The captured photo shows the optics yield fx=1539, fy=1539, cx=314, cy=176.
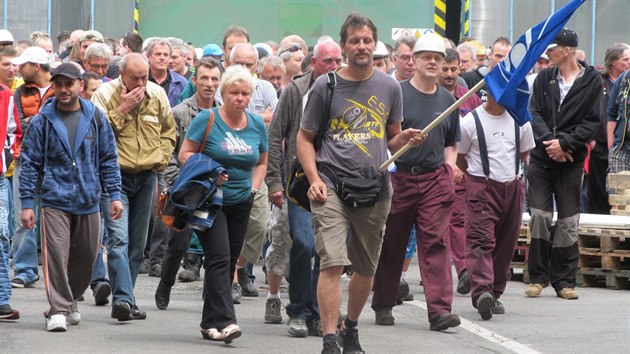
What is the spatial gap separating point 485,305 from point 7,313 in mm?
3771

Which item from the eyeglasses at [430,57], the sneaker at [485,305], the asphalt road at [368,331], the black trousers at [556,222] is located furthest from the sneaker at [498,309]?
the eyeglasses at [430,57]

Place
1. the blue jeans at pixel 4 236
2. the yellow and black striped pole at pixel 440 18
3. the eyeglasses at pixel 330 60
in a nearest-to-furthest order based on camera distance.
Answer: the eyeglasses at pixel 330 60, the blue jeans at pixel 4 236, the yellow and black striped pole at pixel 440 18

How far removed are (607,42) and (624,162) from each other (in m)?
8.51

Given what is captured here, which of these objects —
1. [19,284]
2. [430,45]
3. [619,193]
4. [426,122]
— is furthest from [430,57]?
[619,193]

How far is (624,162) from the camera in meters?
16.5

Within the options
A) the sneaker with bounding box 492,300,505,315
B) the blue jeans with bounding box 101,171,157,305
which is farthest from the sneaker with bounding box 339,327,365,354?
the sneaker with bounding box 492,300,505,315

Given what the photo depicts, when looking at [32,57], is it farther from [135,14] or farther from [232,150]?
[135,14]

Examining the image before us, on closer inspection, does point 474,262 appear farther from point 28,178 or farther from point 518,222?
point 28,178

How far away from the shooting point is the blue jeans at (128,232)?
39.0 ft

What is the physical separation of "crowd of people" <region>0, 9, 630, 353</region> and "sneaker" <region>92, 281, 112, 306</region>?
14mm

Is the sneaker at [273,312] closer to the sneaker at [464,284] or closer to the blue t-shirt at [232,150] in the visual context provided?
the blue t-shirt at [232,150]

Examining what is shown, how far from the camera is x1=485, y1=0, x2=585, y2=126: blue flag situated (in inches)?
448

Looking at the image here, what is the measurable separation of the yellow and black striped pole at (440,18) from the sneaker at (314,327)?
13540 millimetres

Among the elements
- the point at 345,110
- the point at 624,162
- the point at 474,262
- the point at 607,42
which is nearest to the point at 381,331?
the point at 474,262
